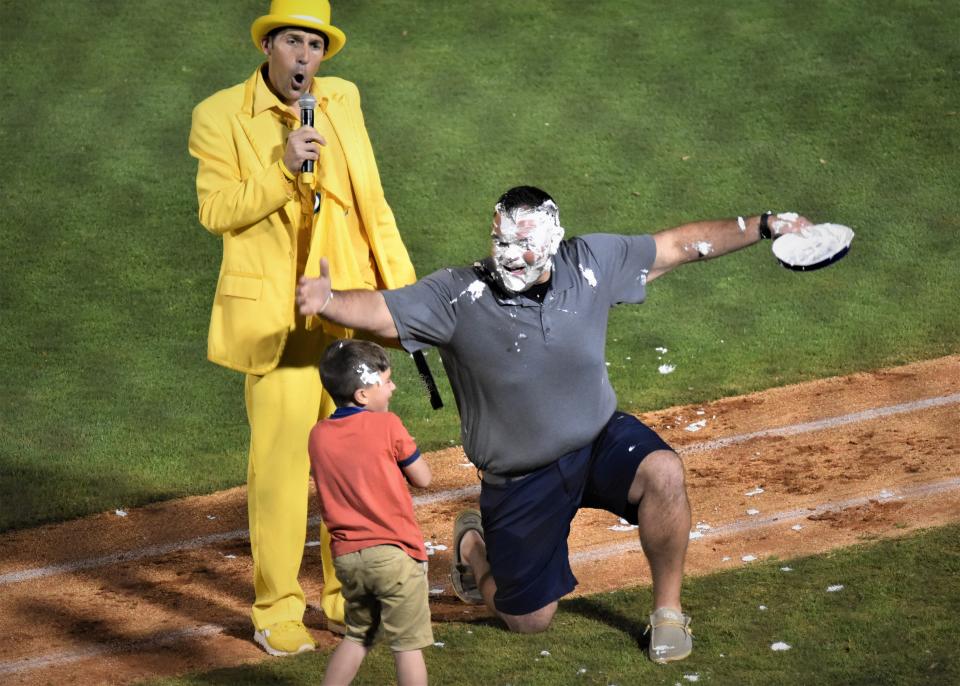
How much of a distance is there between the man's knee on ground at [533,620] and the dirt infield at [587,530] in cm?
37

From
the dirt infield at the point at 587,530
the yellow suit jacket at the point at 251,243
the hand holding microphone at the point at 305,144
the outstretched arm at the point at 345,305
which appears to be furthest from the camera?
the dirt infield at the point at 587,530

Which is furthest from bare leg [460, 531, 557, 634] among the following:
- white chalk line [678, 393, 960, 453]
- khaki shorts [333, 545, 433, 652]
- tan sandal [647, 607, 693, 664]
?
white chalk line [678, 393, 960, 453]

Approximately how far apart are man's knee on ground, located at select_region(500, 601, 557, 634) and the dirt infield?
367 millimetres

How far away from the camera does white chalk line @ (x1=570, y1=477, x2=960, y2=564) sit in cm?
730

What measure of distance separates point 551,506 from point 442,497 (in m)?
2.09

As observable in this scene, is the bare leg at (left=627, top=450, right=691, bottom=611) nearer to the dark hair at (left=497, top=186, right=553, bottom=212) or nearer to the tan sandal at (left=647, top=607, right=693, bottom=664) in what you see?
the tan sandal at (left=647, top=607, right=693, bottom=664)

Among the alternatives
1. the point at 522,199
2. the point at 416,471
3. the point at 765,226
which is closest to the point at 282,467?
the point at 416,471

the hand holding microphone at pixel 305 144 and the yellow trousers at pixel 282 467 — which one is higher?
the hand holding microphone at pixel 305 144

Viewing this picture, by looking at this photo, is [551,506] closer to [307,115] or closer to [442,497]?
[307,115]

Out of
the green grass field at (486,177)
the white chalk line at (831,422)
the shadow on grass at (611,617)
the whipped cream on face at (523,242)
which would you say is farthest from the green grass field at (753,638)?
the green grass field at (486,177)

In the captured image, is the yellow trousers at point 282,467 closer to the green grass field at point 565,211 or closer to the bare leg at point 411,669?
the green grass field at point 565,211

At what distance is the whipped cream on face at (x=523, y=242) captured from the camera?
5.84 metres

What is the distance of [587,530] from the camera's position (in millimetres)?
7621

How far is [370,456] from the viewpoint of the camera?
17.3 feet
